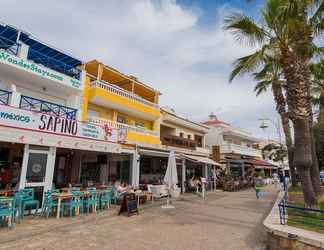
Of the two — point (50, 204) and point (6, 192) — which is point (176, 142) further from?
point (6, 192)

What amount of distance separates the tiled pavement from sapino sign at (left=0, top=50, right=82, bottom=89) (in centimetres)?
760

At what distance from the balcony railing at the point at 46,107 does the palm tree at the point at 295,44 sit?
31.8ft

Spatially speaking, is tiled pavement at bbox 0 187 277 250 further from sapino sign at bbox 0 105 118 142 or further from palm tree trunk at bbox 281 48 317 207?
sapino sign at bbox 0 105 118 142

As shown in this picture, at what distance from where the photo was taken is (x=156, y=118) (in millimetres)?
21734

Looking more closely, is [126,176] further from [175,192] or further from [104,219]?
[104,219]

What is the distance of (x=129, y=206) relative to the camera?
10359 millimetres

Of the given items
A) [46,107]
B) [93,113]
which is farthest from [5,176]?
[93,113]

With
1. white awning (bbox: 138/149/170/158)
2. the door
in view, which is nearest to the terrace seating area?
the door

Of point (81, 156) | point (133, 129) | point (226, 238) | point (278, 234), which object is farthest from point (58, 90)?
point (278, 234)

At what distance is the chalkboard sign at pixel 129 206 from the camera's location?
10.4 meters

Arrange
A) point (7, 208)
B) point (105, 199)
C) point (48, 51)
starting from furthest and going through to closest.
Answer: point (48, 51), point (105, 199), point (7, 208)

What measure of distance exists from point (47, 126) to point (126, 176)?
7.93m

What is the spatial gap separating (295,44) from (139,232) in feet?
32.7

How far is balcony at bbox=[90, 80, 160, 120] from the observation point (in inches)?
626
